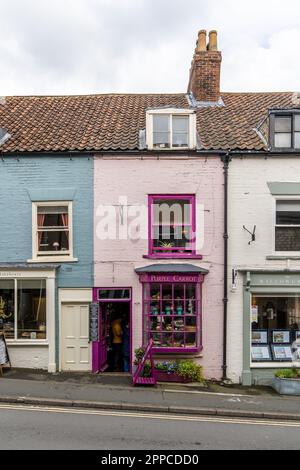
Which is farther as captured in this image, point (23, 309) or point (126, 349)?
point (126, 349)

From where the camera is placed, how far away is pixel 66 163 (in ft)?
46.5

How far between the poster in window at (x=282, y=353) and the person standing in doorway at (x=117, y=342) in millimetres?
4747

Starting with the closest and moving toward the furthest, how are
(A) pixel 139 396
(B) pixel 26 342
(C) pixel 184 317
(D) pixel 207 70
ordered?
(A) pixel 139 396
(C) pixel 184 317
(B) pixel 26 342
(D) pixel 207 70

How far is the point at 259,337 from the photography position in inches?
560

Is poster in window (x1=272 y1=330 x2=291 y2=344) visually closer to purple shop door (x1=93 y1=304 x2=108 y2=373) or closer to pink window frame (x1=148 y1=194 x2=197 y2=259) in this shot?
pink window frame (x1=148 y1=194 x2=197 y2=259)

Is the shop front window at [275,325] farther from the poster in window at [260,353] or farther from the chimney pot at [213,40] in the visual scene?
the chimney pot at [213,40]

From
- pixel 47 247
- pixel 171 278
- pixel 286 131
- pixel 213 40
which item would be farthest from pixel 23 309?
pixel 213 40

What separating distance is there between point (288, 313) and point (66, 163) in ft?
27.1

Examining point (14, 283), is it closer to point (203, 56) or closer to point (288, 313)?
point (288, 313)

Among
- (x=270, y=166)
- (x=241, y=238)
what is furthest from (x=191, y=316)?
(x=270, y=166)

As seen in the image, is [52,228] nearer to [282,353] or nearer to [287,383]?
[282,353]

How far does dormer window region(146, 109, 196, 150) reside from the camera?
14.3m

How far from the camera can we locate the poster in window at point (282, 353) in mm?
14008

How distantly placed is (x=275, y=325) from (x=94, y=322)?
5.58 metres
